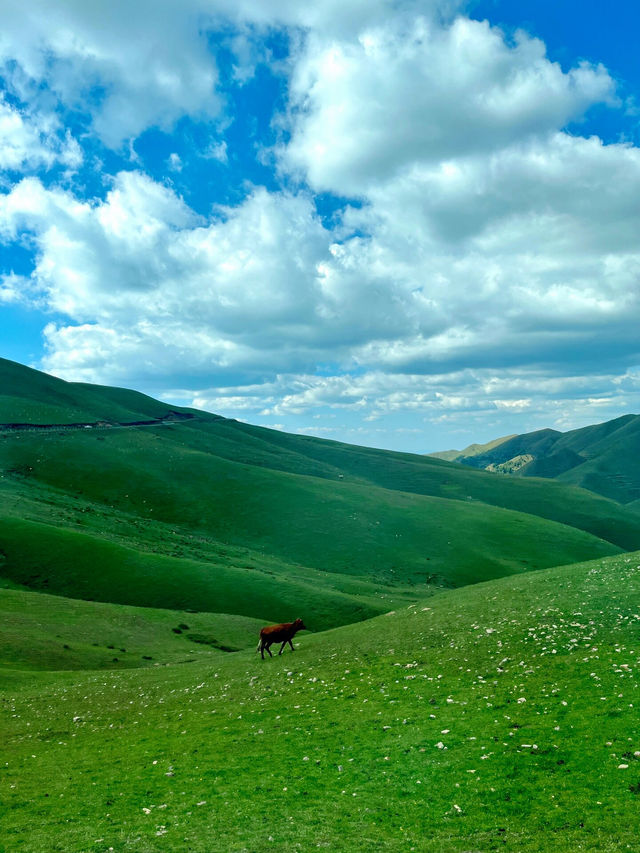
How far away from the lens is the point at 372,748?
19.8 metres

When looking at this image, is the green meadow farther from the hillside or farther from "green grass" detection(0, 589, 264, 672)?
the hillside

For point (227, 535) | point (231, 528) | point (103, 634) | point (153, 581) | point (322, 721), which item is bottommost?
point (103, 634)

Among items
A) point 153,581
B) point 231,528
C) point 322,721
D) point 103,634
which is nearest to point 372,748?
point 322,721

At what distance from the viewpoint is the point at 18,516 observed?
291ft

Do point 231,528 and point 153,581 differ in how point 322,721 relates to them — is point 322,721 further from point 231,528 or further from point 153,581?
point 231,528

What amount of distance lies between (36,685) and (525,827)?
35.5m

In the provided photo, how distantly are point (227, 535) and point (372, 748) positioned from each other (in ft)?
342

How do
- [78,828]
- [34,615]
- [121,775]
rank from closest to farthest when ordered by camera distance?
[78,828] < [121,775] < [34,615]

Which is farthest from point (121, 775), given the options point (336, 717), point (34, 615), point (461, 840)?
point (34, 615)

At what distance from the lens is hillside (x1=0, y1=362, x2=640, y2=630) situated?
253 feet

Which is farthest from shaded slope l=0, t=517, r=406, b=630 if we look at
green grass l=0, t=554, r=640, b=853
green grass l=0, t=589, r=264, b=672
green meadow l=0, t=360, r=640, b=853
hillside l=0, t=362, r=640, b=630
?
green grass l=0, t=554, r=640, b=853

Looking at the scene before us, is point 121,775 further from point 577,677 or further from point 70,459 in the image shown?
point 70,459

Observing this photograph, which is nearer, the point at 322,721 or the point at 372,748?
the point at 372,748

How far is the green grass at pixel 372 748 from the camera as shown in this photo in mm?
14758
